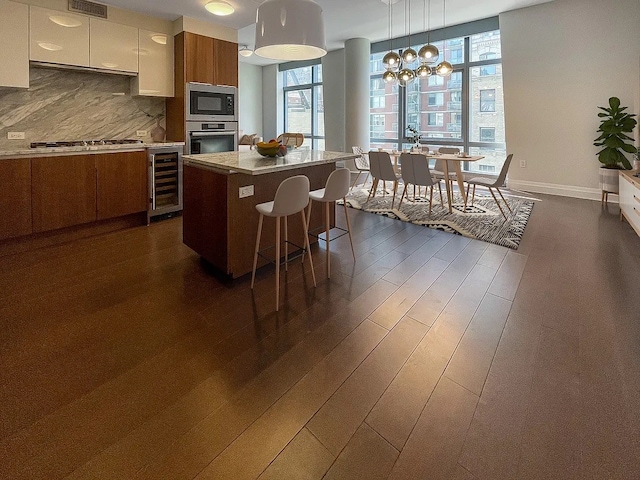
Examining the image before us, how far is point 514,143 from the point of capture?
6.71 m

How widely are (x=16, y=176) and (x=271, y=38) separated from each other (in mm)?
2826

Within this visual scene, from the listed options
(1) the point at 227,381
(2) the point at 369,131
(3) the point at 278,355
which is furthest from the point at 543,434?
(2) the point at 369,131

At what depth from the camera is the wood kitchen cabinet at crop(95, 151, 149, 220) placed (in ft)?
13.8

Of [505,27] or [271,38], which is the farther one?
[505,27]

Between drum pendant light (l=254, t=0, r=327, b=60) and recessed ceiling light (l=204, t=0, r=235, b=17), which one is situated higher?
recessed ceiling light (l=204, t=0, r=235, b=17)

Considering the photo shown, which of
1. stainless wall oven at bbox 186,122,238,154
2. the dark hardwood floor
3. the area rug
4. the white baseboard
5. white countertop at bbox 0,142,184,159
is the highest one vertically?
stainless wall oven at bbox 186,122,238,154

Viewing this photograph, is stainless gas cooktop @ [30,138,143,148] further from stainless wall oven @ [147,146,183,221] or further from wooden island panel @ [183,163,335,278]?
wooden island panel @ [183,163,335,278]

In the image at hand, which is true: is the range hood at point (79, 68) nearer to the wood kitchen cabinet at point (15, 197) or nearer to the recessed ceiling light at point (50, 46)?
the recessed ceiling light at point (50, 46)

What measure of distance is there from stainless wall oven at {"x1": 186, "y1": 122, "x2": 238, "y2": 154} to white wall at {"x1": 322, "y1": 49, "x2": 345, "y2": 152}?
12.7 ft

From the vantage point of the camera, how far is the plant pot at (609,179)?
5289mm

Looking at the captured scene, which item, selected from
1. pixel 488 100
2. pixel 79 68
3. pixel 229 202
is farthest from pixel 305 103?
pixel 229 202

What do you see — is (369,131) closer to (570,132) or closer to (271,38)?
(570,132)

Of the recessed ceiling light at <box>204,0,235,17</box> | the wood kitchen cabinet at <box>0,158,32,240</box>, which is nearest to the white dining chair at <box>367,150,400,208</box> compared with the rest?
the recessed ceiling light at <box>204,0,235,17</box>

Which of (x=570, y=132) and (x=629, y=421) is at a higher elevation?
(x=570, y=132)
